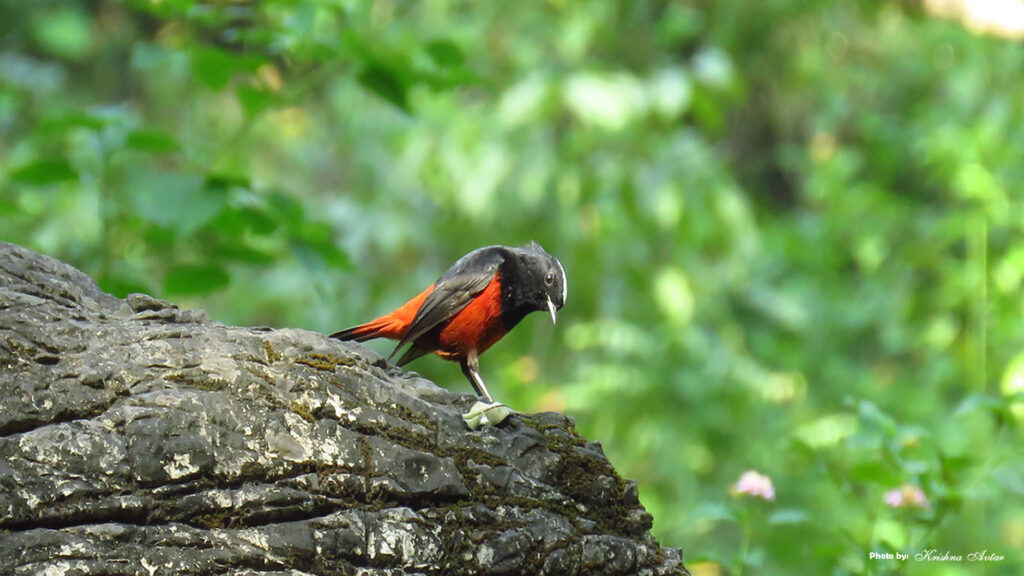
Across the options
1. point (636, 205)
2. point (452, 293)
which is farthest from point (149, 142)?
point (636, 205)

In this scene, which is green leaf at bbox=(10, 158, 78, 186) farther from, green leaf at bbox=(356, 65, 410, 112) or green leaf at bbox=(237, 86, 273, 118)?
green leaf at bbox=(356, 65, 410, 112)

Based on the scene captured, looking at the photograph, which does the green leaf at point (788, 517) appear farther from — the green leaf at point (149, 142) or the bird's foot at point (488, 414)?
the green leaf at point (149, 142)

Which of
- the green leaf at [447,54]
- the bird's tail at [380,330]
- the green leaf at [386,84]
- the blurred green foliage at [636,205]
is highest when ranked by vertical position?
the blurred green foliage at [636,205]

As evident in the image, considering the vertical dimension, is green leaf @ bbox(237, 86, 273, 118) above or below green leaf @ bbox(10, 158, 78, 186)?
above

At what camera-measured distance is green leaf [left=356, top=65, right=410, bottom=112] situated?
138 inches

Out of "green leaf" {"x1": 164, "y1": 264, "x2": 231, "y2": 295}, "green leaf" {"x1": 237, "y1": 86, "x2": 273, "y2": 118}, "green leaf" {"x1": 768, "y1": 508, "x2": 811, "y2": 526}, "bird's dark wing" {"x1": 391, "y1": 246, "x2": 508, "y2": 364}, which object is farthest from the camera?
"green leaf" {"x1": 237, "y1": 86, "x2": 273, "y2": 118}

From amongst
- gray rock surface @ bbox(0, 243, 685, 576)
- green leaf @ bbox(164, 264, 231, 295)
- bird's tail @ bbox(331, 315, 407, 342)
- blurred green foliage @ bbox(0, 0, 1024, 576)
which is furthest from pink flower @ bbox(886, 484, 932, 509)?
green leaf @ bbox(164, 264, 231, 295)

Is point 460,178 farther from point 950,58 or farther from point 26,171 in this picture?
point 950,58

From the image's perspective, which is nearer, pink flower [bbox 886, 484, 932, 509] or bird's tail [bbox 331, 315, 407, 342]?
pink flower [bbox 886, 484, 932, 509]

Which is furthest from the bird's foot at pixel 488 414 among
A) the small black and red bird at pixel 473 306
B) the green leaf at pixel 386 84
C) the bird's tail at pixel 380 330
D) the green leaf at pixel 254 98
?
the green leaf at pixel 254 98

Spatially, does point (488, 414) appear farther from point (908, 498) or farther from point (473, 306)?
point (908, 498)

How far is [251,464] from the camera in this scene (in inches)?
77.0

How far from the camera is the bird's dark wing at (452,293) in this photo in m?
3.01

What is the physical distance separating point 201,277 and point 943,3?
26.8 ft
